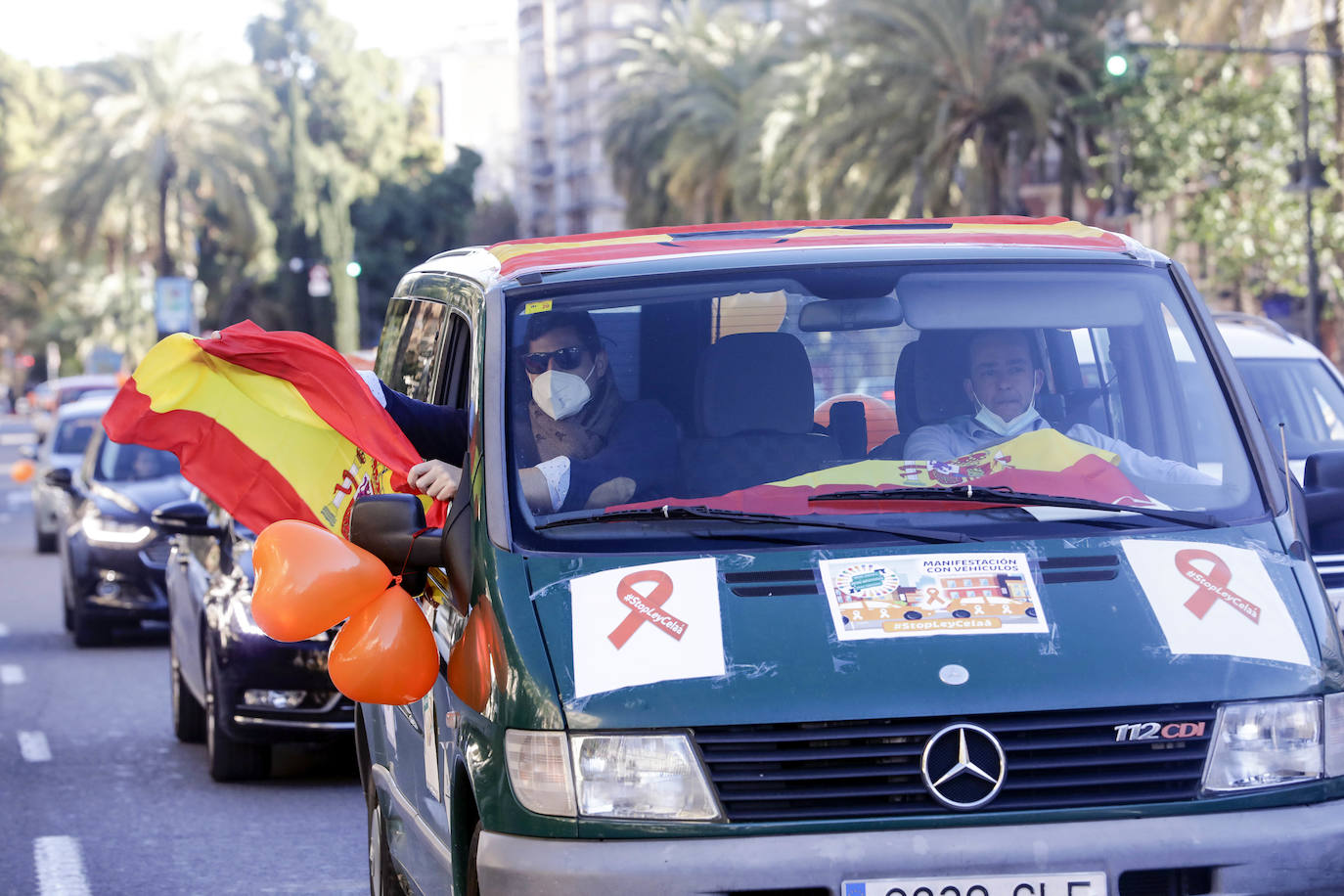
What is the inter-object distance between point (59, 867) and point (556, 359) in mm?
3938

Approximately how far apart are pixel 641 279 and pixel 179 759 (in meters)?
6.16

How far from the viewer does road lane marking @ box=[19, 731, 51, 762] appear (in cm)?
1036

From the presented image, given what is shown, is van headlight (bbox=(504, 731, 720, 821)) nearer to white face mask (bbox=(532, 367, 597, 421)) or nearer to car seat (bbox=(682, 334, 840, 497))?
car seat (bbox=(682, 334, 840, 497))

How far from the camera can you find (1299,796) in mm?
3959

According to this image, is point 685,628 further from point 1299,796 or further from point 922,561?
point 1299,796

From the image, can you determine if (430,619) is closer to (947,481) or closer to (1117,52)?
(947,481)

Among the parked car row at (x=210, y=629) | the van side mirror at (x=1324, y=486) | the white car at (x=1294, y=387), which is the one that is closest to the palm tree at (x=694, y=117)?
the parked car row at (x=210, y=629)

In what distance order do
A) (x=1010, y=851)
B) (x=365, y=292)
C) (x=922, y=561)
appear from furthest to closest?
(x=365, y=292)
(x=922, y=561)
(x=1010, y=851)

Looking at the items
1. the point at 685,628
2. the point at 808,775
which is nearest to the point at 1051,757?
the point at 808,775

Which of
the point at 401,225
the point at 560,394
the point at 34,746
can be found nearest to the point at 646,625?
the point at 560,394

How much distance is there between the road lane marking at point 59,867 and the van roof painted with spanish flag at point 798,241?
10.2ft

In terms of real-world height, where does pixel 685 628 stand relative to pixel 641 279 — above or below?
below

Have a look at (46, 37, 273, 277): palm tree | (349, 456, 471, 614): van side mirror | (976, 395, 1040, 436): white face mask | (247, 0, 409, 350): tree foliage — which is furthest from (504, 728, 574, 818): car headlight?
(247, 0, 409, 350): tree foliage

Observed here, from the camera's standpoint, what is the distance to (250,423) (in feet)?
19.5
